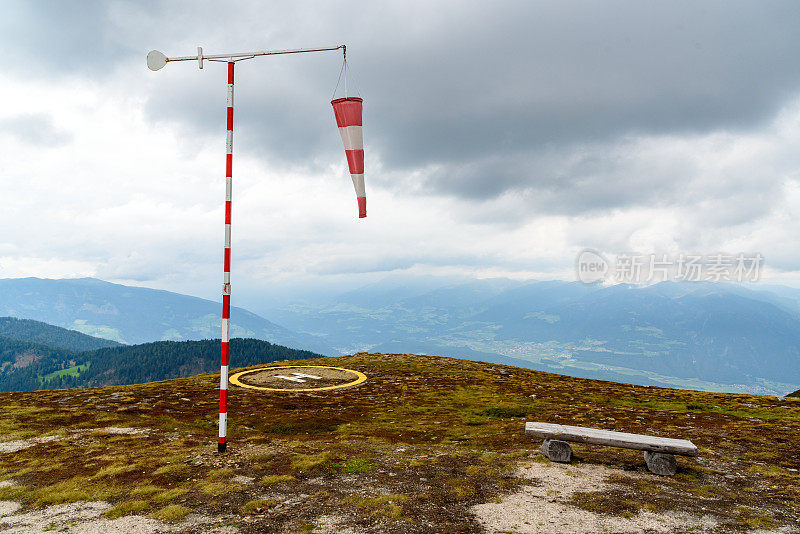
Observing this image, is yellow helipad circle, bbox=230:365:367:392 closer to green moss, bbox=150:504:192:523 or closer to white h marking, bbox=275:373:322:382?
white h marking, bbox=275:373:322:382

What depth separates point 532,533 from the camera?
9.44 metres

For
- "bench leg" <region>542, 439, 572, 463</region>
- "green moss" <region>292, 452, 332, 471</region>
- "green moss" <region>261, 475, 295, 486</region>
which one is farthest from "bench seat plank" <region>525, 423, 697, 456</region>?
"green moss" <region>261, 475, 295, 486</region>

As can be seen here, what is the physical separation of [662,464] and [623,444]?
4.43ft

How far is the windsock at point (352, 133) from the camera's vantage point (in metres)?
17.1

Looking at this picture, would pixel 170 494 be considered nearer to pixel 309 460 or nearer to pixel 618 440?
pixel 309 460

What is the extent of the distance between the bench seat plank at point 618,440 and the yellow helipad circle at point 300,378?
19691 mm

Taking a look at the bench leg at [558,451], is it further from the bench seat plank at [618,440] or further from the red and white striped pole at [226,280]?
the red and white striped pole at [226,280]

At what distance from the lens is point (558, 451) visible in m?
14.4

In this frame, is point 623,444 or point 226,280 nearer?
point 623,444

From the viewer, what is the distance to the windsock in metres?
17.1

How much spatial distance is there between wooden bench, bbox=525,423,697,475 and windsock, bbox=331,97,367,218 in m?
12.1

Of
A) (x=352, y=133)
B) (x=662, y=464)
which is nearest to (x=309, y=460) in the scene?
(x=662, y=464)

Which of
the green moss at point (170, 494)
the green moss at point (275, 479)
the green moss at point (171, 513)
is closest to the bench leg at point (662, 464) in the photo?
the green moss at point (275, 479)

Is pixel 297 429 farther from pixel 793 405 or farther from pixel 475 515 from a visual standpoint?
pixel 793 405
